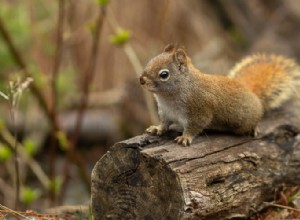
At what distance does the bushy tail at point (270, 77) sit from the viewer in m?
4.55

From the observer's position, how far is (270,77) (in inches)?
182

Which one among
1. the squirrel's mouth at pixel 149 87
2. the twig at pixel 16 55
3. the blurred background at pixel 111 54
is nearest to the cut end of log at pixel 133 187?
the squirrel's mouth at pixel 149 87

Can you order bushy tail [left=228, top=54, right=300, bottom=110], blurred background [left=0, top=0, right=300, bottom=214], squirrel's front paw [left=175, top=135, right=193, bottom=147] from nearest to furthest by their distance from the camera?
squirrel's front paw [left=175, top=135, right=193, bottom=147] < bushy tail [left=228, top=54, right=300, bottom=110] < blurred background [left=0, top=0, right=300, bottom=214]

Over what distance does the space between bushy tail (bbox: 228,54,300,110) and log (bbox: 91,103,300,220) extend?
2.38ft

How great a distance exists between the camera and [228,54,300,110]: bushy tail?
4551 millimetres

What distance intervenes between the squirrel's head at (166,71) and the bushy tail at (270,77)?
757 millimetres

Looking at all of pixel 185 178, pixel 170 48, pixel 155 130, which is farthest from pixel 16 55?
pixel 185 178

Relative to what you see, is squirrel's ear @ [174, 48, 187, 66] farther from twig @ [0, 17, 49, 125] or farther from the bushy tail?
twig @ [0, 17, 49, 125]

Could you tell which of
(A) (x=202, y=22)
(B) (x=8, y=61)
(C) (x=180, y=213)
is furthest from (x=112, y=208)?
(A) (x=202, y=22)

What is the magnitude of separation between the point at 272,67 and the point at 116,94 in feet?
14.6

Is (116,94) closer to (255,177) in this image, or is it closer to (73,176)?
(73,176)

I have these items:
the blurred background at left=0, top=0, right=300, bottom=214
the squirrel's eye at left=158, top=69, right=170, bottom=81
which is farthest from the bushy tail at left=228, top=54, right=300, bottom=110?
the blurred background at left=0, top=0, right=300, bottom=214

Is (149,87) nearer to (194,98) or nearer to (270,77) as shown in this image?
(194,98)

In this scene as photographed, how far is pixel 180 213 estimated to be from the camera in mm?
3139
